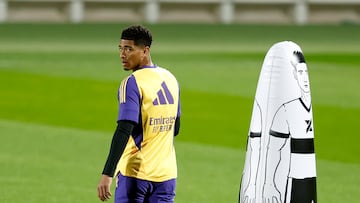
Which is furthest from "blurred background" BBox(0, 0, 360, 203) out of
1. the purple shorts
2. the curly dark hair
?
the curly dark hair

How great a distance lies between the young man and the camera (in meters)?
7.16

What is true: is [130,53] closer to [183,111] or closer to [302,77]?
[302,77]

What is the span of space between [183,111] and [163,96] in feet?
44.8

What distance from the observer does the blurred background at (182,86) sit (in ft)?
45.7

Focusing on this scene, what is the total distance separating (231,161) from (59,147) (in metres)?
2.46

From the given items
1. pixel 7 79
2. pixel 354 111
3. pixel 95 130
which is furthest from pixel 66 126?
pixel 7 79

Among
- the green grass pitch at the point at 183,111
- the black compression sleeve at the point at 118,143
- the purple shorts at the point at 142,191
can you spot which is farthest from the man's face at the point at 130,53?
the green grass pitch at the point at 183,111

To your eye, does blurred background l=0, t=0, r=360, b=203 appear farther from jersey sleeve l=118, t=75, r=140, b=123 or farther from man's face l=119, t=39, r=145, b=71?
jersey sleeve l=118, t=75, r=140, b=123

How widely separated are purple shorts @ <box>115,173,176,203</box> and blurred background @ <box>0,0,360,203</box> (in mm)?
4883

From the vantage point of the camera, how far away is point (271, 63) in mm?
6453

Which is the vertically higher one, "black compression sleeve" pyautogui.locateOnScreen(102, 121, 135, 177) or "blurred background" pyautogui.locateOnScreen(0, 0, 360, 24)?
"blurred background" pyautogui.locateOnScreen(0, 0, 360, 24)

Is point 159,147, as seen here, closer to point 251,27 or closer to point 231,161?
point 231,161

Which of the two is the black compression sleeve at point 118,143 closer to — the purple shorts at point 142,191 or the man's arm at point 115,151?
the man's arm at point 115,151

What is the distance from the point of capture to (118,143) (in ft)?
22.9
